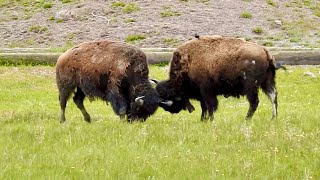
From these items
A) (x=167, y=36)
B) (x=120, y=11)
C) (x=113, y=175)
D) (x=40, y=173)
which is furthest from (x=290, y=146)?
(x=120, y=11)

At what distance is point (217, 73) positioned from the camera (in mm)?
12766

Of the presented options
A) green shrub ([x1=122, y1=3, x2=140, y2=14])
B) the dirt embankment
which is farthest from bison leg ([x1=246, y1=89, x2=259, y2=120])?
green shrub ([x1=122, y1=3, x2=140, y2=14])

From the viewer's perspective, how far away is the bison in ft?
40.9

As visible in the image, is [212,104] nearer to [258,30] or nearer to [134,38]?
[134,38]

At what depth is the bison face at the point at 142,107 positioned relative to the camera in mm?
12375

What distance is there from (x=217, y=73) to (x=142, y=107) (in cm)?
169

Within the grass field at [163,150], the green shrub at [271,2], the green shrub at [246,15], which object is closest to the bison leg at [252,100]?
the grass field at [163,150]

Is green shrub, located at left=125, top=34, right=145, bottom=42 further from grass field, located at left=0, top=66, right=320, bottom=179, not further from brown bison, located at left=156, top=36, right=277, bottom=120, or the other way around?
grass field, located at left=0, top=66, right=320, bottom=179

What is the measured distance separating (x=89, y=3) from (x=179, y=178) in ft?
98.7

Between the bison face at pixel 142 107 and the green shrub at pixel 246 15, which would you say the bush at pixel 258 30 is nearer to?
the green shrub at pixel 246 15

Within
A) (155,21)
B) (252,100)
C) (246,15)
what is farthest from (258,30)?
(252,100)

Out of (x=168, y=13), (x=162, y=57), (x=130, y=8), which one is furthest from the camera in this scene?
(x=130, y=8)

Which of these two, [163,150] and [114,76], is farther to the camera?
[114,76]

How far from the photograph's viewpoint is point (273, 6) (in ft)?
119
